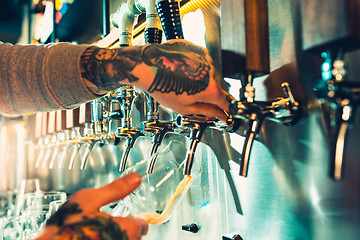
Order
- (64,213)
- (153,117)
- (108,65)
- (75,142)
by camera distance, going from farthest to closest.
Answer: (75,142) → (153,117) → (108,65) → (64,213)

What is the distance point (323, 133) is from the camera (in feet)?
2.05

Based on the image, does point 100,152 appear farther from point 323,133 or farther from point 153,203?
point 323,133

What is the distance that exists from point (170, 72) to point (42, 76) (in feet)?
0.97

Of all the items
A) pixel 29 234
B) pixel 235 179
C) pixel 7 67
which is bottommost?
pixel 29 234

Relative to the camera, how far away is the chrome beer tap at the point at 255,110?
0.57 meters

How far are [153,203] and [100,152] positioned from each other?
3.04 ft

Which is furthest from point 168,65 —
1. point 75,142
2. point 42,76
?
point 75,142

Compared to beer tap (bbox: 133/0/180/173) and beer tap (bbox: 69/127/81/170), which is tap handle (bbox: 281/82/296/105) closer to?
beer tap (bbox: 133/0/180/173)

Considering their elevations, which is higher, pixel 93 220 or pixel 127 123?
pixel 127 123

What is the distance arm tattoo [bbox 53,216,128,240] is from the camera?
51 cm

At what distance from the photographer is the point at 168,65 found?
24.6 inches

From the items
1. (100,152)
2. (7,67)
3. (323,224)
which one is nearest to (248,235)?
(323,224)

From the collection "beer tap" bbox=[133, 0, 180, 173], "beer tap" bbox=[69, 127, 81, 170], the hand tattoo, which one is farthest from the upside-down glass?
"beer tap" bbox=[69, 127, 81, 170]

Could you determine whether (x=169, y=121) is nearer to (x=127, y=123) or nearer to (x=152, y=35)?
(x=127, y=123)
